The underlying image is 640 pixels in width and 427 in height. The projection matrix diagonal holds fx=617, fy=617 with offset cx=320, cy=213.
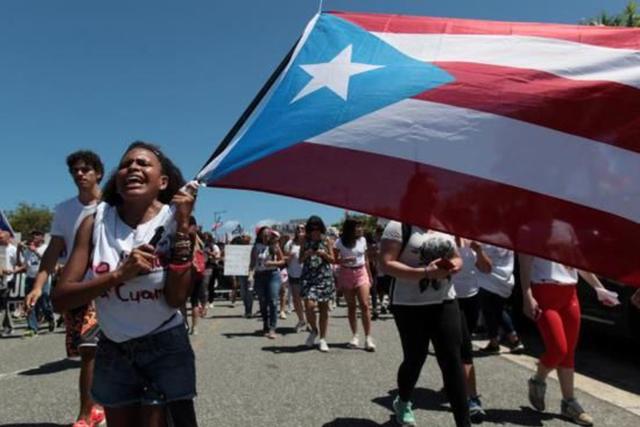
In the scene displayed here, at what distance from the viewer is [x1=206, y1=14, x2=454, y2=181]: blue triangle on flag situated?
2.71 m

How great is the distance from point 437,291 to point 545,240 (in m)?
1.71

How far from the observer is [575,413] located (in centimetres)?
463

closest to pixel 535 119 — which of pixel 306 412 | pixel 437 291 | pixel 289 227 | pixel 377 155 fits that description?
pixel 377 155

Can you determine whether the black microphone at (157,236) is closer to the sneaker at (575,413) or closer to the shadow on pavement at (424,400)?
the shadow on pavement at (424,400)

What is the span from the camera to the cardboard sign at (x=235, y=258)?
1672cm

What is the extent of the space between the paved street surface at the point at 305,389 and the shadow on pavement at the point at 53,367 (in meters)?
0.01

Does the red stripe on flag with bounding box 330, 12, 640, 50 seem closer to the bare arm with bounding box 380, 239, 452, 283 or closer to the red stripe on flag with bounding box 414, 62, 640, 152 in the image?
the red stripe on flag with bounding box 414, 62, 640, 152

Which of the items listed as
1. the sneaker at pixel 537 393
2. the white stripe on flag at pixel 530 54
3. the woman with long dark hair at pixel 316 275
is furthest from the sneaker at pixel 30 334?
the white stripe on flag at pixel 530 54

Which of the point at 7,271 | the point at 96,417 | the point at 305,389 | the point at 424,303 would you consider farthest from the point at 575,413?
the point at 7,271

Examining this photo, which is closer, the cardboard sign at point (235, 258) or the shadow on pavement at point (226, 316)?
the shadow on pavement at point (226, 316)

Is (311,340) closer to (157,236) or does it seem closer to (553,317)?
(553,317)

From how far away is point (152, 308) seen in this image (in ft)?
8.55

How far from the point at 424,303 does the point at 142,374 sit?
7.24ft

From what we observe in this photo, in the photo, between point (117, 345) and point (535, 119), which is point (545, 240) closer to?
point (535, 119)
